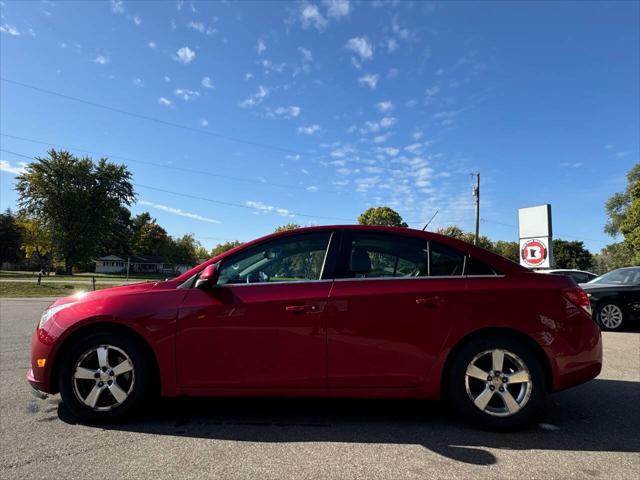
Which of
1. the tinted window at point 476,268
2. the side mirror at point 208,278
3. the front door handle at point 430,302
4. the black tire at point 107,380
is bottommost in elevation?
the black tire at point 107,380

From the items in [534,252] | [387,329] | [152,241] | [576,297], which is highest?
[152,241]

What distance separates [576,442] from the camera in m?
3.03

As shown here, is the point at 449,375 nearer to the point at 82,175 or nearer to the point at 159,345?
the point at 159,345

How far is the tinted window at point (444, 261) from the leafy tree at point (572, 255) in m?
71.5

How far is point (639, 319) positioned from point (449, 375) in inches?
319

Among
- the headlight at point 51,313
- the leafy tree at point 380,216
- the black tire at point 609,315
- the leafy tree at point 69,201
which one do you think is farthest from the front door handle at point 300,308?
the leafy tree at point 380,216

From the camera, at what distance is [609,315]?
29.5 ft

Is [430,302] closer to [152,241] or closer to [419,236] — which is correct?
[419,236]

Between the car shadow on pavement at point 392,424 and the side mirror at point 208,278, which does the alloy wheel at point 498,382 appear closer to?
the car shadow on pavement at point 392,424

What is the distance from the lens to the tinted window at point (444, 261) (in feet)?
11.4

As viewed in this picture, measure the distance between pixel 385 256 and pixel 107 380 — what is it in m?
2.52

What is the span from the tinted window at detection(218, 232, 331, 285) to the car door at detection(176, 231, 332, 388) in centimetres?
15

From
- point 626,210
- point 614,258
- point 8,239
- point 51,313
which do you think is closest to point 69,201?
point 8,239

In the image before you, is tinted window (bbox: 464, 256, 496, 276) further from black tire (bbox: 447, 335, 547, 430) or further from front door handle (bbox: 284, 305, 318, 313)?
front door handle (bbox: 284, 305, 318, 313)
